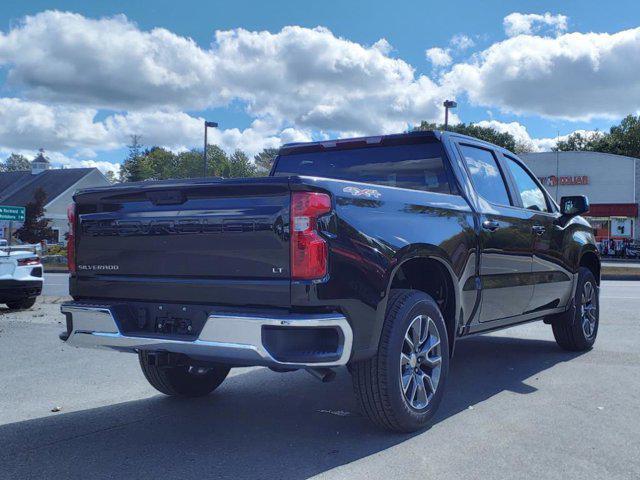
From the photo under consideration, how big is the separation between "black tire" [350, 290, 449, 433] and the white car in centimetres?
802

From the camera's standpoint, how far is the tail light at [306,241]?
347 centimetres

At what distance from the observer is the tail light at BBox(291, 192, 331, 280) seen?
347cm

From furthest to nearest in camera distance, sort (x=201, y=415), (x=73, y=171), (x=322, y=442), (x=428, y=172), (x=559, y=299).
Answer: (x=73, y=171)
(x=559, y=299)
(x=428, y=172)
(x=201, y=415)
(x=322, y=442)

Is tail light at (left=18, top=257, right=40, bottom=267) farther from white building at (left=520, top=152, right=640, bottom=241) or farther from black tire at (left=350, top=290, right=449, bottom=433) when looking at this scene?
white building at (left=520, top=152, right=640, bottom=241)

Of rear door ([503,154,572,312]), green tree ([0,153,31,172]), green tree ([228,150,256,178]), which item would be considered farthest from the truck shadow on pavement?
green tree ([0,153,31,172])

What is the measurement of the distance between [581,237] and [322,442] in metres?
4.09

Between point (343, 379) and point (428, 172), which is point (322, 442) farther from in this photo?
point (428, 172)

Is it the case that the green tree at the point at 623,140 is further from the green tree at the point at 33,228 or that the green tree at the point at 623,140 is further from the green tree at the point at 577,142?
the green tree at the point at 33,228

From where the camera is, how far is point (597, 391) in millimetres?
5184

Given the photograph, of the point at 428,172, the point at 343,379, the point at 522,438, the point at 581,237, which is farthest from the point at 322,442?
the point at 581,237

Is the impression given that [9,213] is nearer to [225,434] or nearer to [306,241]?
[225,434]

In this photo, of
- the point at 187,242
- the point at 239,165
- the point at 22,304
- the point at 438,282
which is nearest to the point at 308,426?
the point at 438,282

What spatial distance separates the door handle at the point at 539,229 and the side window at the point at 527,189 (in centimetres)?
20

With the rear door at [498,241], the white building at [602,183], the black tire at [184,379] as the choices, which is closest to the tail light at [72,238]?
the black tire at [184,379]
